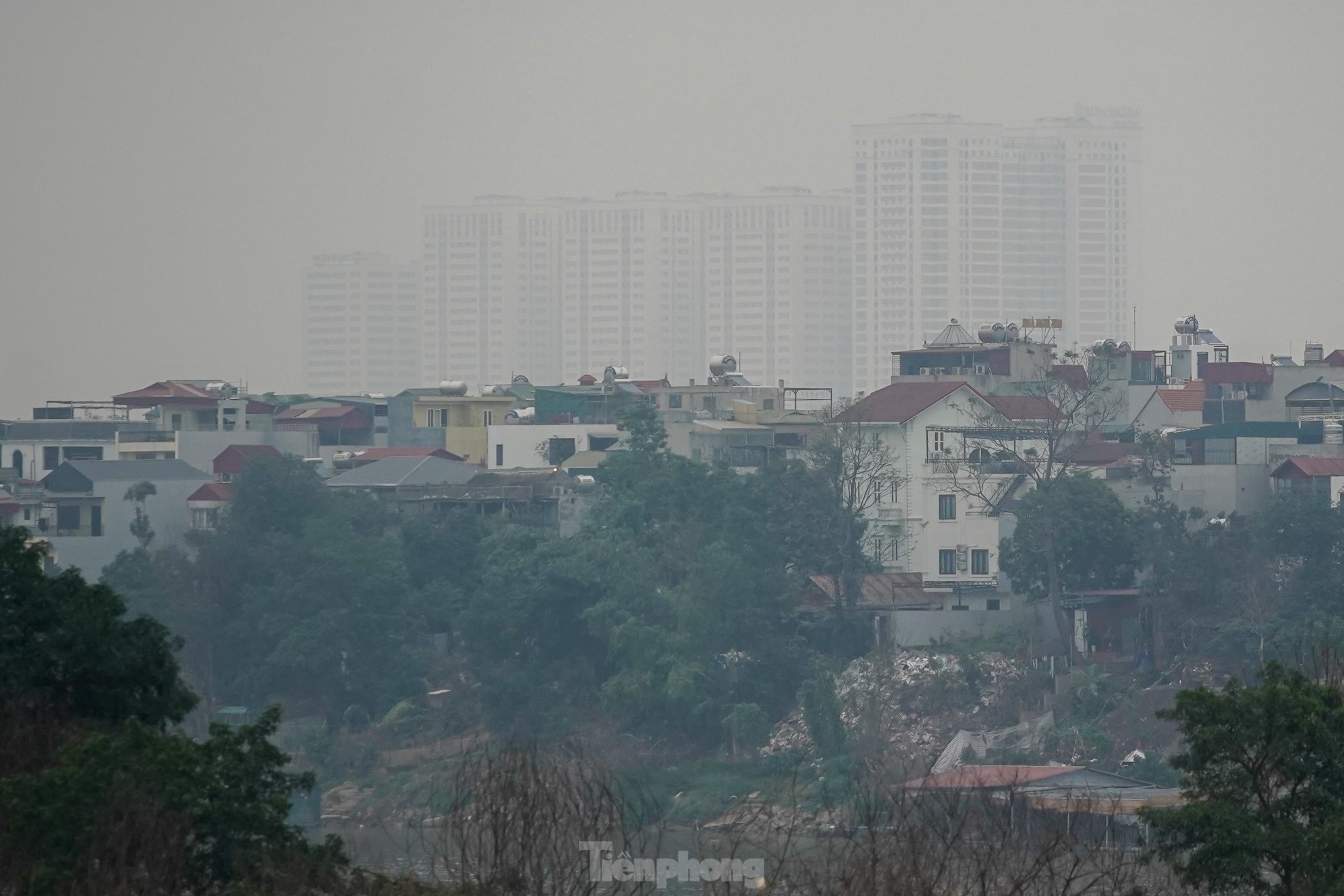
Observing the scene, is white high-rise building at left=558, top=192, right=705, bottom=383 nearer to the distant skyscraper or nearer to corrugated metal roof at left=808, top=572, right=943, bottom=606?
the distant skyscraper

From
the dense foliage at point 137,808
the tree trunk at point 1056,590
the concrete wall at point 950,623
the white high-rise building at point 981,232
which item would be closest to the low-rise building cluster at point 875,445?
the concrete wall at point 950,623

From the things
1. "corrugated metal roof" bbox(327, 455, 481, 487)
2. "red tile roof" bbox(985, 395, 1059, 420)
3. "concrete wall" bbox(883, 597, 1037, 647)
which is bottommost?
"concrete wall" bbox(883, 597, 1037, 647)

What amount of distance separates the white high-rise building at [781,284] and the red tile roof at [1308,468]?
3383 centimetres

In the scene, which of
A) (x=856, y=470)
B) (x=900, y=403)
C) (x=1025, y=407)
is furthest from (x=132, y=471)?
(x=1025, y=407)

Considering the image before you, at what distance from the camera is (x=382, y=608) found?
1898 cm

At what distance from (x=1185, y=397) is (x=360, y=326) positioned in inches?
1459

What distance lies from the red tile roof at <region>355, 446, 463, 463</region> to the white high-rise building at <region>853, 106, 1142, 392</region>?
94.7 feet

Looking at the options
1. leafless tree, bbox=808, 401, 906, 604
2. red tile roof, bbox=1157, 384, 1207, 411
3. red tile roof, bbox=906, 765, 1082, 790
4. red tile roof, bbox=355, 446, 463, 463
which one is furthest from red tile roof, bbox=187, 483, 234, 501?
red tile roof, bbox=1157, 384, 1207, 411

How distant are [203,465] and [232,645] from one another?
209 inches

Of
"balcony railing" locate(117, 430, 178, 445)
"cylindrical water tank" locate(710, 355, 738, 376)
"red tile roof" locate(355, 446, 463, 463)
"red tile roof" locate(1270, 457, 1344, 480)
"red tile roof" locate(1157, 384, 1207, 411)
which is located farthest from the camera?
"cylindrical water tank" locate(710, 355, 738, 376)

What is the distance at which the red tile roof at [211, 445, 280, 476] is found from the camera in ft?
75.7

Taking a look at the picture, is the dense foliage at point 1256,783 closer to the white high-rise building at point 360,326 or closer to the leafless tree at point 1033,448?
the leafless tree at point 1033,448

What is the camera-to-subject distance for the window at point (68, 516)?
2184 centimetres

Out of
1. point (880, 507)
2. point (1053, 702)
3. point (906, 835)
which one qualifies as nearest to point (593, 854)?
point (906, 835)
